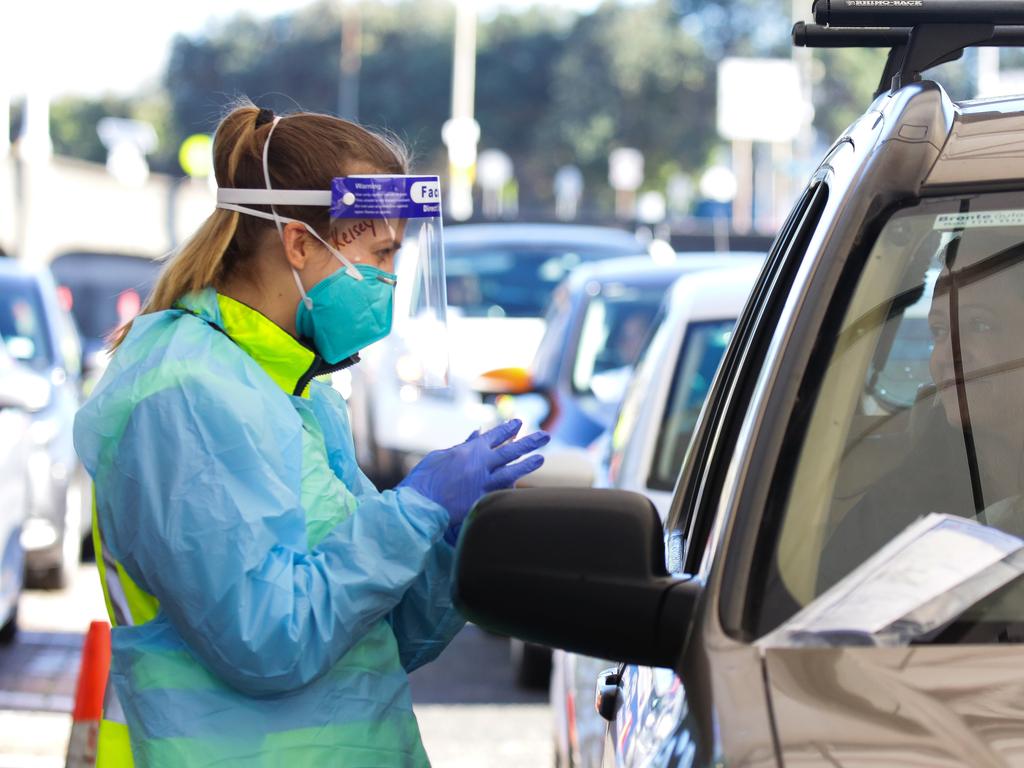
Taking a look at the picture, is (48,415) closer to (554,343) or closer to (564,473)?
(554,343)

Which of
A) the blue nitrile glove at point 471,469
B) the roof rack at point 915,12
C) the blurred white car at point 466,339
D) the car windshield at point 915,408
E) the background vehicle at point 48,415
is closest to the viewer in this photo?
the car windshield at point 915,408

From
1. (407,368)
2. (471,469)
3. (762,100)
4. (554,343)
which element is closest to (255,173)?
(471,469)

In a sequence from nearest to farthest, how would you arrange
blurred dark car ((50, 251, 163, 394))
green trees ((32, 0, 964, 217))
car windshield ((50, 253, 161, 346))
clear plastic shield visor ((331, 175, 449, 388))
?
1. clear plastic shield visor ((331, 175, 449, 388))
2. blurred dark car ((50, 251, 163, 394))
3. car windshield ((50, 253, 161, 346))
4. green trees ((32, 0, 964, 217))

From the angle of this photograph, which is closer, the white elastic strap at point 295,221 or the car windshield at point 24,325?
the white elastic strap at point 295,221

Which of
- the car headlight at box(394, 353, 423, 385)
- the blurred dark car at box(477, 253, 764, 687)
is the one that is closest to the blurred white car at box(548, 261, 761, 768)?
the blurred dark car at box(477, 253, 764, 687)

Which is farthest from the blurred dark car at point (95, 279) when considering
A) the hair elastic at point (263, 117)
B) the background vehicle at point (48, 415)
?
the hair elastic at point (263, 117)

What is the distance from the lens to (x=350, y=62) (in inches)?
3568

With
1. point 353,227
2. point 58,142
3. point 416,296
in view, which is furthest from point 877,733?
point 58,142

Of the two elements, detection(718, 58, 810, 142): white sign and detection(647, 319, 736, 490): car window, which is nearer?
detection(647, 319, 736, 490): car window

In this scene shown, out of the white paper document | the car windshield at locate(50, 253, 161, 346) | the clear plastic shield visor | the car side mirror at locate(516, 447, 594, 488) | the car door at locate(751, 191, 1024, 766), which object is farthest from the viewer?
the car windshield at locate(50, 253, 161, 346)

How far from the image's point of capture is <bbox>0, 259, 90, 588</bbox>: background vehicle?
10062mm

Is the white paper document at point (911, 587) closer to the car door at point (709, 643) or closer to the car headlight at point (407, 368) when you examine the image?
the car door at point (709, 643)

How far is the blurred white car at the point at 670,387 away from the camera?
18.5 ft

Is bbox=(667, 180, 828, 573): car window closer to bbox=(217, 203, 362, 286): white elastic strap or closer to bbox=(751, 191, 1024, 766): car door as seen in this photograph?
bbox=(751, 191, 1024, 766): car door
